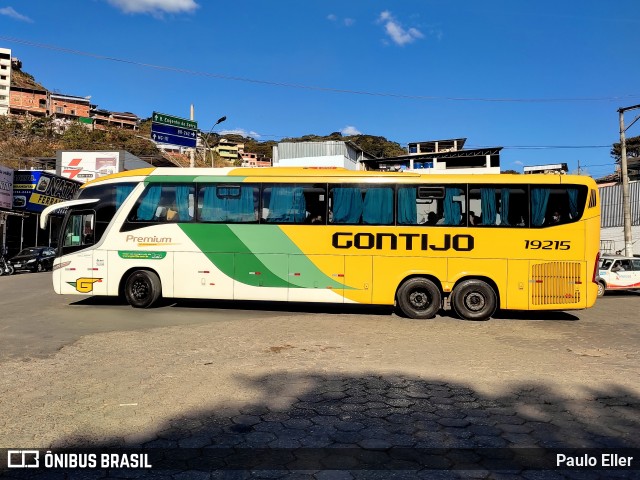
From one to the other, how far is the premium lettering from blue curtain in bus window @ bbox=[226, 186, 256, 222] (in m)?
2.10

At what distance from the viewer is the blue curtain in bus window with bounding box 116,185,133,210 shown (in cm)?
1127

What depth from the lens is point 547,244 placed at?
1001cm

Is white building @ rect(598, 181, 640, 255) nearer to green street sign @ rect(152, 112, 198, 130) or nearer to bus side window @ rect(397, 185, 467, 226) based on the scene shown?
bus side window @ rect(397, 185, 467, 226)

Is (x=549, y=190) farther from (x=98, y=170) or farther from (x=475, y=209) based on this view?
(x=98, y=170)

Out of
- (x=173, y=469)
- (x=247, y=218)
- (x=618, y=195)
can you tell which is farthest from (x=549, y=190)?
(x=618, y=195)

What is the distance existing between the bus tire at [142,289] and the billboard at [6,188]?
21.3m

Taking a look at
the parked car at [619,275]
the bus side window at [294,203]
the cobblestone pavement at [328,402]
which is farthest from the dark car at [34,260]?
the parked car at [619,275]

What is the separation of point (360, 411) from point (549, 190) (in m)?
7.94

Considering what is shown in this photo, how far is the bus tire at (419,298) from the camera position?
10.4m

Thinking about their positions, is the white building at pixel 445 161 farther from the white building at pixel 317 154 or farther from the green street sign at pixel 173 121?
the green street sign at pixel 173 121

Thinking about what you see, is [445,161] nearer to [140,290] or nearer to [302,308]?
[302,308]

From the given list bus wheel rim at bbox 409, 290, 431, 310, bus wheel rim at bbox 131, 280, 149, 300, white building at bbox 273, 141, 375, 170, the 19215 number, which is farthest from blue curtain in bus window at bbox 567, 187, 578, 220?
white building at bbox 273, 141, 375, 170

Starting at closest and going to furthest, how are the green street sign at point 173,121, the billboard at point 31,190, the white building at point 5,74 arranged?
1. the green street sign at point 173,121
2. the billboard at point 31,190
3. the white building at point 5,74

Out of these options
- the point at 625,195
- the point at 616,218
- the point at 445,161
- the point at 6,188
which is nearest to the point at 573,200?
the point at 625,195
